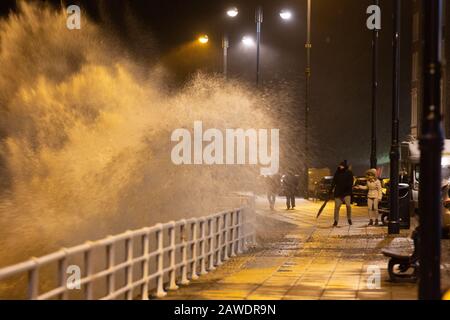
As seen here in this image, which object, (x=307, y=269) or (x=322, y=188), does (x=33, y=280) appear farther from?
(x=322, y=188)

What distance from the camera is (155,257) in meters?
14.9

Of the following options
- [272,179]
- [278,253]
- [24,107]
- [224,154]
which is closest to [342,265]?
[278,253]

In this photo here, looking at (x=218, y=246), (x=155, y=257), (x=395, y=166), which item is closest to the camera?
(x=155, y=257)

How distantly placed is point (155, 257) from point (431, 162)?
7.67 m

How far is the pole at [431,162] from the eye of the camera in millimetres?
8047

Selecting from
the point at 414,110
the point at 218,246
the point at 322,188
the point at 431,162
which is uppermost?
the point at 414,110

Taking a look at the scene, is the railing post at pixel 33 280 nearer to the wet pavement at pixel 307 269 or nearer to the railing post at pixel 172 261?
the wet pavement at pixel 307 269

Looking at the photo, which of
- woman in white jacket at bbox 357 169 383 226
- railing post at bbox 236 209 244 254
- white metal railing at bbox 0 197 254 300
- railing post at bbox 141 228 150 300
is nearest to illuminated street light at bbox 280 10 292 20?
woman in white jacket at bbox 357 169 383 226

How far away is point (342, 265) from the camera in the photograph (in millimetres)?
14914

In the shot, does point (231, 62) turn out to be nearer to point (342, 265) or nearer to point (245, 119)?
point (245, 119)

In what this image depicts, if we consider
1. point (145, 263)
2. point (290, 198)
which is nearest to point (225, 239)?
point (145, 263)

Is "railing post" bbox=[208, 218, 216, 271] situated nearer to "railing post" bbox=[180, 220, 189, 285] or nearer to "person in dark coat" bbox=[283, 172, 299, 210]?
"railing post" bbox=[180, 220, 189, 285]

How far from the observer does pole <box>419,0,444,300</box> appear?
8.05 m

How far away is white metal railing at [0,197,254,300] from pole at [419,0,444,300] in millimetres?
3390
